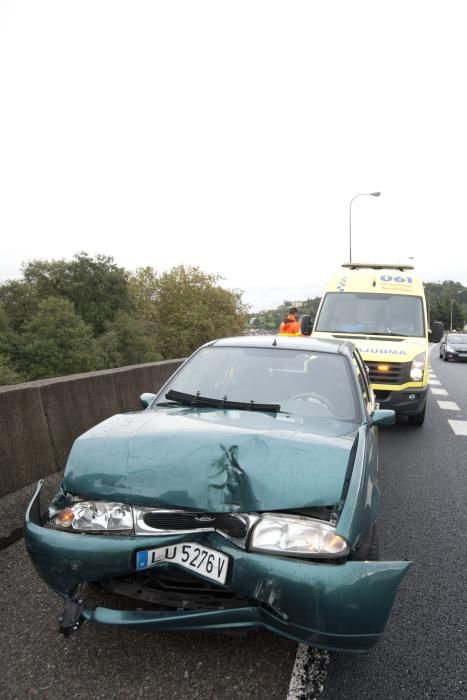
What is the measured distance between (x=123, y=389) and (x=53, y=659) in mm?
4342

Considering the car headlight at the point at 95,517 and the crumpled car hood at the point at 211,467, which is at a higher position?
the crumpled car hood at the point at 211,467

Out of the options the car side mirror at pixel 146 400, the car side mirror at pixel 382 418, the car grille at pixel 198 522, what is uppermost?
the car grille at pixel 198 522

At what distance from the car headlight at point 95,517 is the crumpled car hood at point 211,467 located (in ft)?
0.16

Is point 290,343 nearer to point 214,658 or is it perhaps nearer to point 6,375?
point 214,658

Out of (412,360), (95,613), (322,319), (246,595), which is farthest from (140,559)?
(322,319)

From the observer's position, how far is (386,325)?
9.31 metres

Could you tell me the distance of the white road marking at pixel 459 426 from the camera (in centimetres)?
806

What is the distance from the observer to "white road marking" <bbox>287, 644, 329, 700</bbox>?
2242mm

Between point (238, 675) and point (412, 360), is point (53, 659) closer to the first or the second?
point (238, 675)

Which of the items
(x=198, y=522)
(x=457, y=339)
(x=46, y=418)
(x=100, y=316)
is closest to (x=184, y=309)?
(x=100, y=316)

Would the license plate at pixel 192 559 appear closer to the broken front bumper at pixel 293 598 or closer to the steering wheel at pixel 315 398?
the broken front bumper at pixel 293 598

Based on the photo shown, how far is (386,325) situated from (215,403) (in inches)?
252

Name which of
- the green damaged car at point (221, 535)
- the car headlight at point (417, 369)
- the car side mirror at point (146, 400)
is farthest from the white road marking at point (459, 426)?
the green damaged car at point (221, 535)

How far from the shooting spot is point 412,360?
25.9ft
